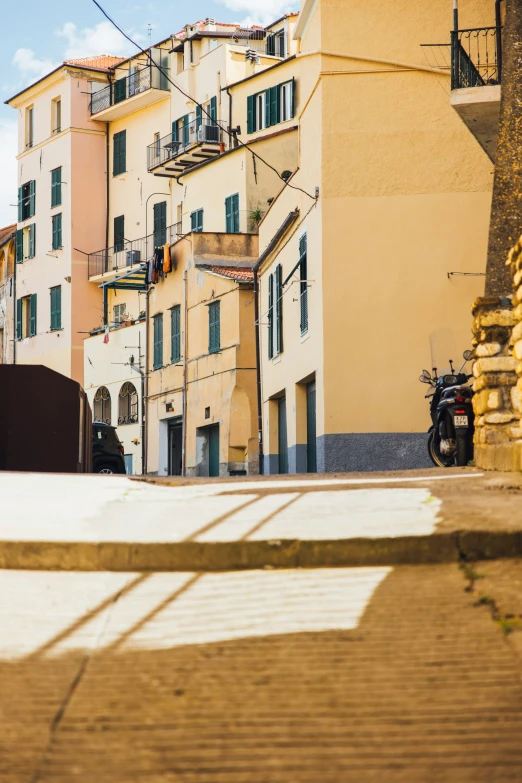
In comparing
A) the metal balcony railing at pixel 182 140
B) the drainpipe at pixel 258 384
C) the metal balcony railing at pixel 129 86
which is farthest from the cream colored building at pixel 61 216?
the drainpipe at pixel 258 384

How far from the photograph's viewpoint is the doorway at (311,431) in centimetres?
2248

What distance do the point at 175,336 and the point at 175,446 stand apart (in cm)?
363

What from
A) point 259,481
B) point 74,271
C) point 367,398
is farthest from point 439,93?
point 74,271

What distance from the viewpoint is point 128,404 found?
141ft

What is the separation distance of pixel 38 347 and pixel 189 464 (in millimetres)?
21579

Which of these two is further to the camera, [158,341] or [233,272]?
[158,341]

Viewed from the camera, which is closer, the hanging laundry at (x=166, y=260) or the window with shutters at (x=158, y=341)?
the hanging laundry at (x=166, y=260)

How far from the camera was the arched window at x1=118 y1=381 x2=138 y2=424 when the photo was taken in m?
42.1

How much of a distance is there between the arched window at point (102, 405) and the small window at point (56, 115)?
15.2 meters

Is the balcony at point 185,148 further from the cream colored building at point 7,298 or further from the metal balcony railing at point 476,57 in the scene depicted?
the metal balcony railing at point 476,57

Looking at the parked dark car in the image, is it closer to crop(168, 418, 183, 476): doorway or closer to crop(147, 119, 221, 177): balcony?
crop(168, 418, 183, 476): doorway

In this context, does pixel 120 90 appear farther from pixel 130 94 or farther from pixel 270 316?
pixel 270 316

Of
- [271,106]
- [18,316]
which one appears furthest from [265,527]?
[18,316]

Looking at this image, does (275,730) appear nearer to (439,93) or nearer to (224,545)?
(224,545)
